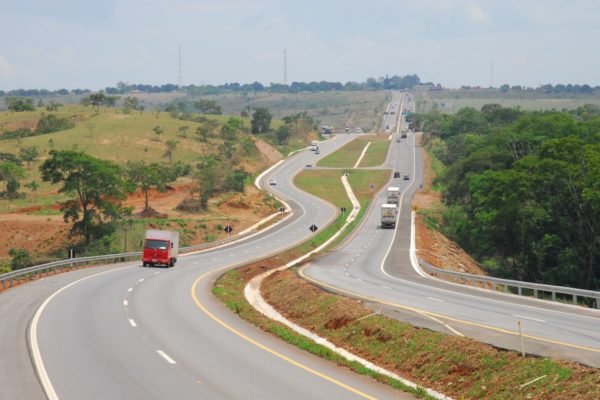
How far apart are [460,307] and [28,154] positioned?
356 ft

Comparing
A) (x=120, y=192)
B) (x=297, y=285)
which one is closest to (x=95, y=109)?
(x=120, y=192)

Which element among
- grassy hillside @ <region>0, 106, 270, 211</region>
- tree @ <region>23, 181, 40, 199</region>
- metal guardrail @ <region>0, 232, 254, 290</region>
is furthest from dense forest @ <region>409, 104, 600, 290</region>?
grassy hillside @ <region>0, 106, 270, 211</region>

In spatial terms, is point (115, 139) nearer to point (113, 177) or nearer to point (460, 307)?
point (113, 177)

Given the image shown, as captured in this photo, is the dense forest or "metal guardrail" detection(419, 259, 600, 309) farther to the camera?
the dense forest

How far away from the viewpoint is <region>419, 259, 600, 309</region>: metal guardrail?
3678 cm

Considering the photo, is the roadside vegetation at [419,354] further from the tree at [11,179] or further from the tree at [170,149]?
the tree at [170,149]

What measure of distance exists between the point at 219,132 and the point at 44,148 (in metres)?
46.5

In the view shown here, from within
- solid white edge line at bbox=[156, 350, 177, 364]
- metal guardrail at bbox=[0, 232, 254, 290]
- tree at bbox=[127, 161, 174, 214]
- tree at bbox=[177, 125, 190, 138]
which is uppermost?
tree at bbox=[177, 125, 190, 138]

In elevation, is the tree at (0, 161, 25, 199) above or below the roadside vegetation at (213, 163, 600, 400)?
below

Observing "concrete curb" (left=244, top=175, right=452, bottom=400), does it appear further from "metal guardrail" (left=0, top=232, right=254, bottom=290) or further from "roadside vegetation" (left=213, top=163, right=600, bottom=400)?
"metal guardrail" (left=0, top=232, right=254, bottom=290)

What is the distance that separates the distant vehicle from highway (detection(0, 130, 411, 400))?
15235mm

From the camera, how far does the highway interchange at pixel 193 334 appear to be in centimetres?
1886

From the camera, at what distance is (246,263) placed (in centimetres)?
6175

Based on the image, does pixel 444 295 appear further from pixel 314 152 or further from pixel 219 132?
pixel 314 152
